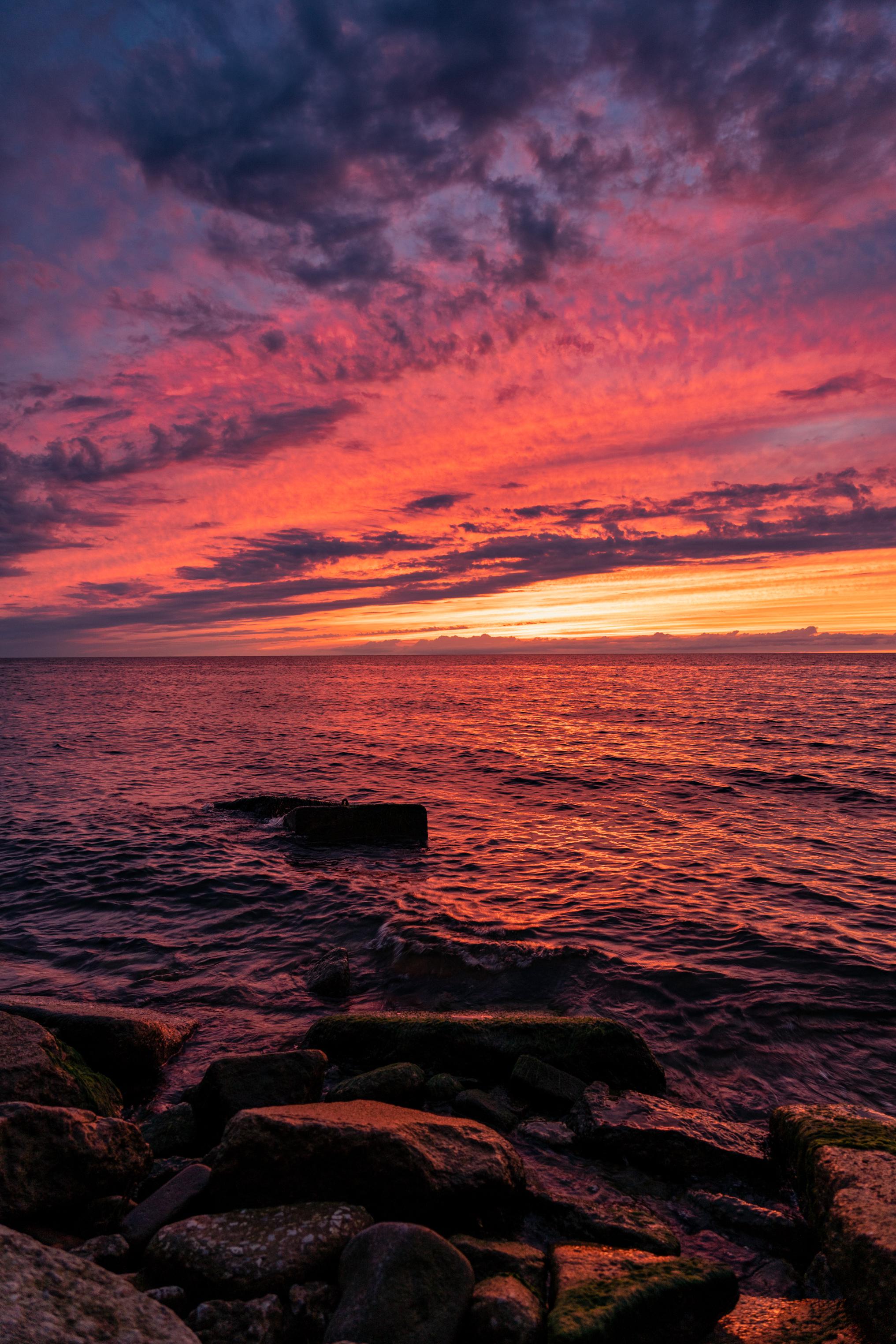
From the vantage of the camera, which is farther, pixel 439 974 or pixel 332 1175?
pixel 439 974

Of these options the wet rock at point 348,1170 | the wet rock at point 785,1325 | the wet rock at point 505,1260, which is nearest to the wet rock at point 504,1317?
the wet rock at point 505,1260

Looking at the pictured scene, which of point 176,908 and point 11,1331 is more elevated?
point 11,1331

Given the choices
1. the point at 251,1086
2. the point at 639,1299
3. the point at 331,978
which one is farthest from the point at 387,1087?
the point at 331,978

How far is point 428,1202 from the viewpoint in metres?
4.60

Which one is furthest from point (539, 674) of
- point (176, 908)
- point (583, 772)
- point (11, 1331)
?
point (11, 1331)

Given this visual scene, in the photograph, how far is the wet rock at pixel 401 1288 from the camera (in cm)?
355

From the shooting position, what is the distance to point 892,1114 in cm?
659

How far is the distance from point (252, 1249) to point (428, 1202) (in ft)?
3.94

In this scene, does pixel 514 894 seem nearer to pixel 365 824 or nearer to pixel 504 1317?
pixel 365 824

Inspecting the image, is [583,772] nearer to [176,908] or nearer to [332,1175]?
[176,908]

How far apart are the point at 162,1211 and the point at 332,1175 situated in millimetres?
1213

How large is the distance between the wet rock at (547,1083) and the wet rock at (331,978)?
10.8ft

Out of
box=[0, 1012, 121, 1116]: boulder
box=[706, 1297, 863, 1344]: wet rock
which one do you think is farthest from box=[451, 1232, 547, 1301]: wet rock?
box=[0, 1012, 121, 1116]: boulder

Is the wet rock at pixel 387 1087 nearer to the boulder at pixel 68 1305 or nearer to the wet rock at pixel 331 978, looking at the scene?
the wet rock at pixel 331 978
